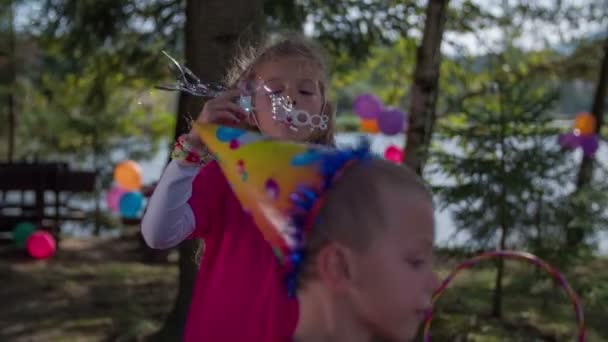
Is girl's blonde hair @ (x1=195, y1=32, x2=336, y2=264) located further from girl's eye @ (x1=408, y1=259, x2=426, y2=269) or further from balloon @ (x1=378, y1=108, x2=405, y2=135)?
balloon @ (x1=378, y1=108, x2=405, y2=135)

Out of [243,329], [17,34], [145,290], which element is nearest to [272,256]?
[243,329]

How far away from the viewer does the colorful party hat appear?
1278 millimetres

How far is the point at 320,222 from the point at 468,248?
4.92 m

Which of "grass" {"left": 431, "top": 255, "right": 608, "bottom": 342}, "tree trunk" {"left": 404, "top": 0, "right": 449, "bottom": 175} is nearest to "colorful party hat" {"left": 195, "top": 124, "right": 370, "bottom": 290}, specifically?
"tree trunk" {"left": 404, "top": 0, "right": 449, "bottom": 175}

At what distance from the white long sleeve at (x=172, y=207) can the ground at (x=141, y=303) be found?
14.3ft

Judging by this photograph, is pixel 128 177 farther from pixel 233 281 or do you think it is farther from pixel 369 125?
pixel 233 281

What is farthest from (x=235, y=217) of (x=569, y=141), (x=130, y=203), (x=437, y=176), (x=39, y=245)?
(x=39, y=245)

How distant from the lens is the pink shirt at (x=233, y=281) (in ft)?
5.25

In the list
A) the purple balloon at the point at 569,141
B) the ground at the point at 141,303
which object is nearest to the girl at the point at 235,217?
the ground at the point at 141,303

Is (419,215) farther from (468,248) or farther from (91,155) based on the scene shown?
(91,155)

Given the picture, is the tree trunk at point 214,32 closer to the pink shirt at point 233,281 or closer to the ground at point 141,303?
the ground at point 141,303

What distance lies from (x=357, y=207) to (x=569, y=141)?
19.1ft

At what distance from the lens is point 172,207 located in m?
1.79

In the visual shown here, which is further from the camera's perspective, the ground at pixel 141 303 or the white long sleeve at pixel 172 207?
the ground at pixel 141 303
